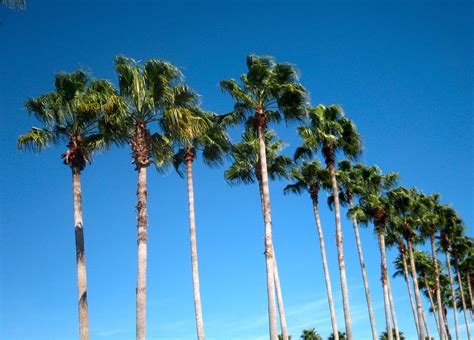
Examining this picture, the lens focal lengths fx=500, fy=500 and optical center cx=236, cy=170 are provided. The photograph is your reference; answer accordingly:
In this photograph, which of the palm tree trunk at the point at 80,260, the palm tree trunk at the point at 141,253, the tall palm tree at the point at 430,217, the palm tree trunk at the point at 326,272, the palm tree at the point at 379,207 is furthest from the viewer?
the tall palm tree at the point at 430,217

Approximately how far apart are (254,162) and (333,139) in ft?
17.4

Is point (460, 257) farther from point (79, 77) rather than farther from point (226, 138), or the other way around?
point (79, 77)

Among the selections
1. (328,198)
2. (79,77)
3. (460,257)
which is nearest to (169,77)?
(79,77)

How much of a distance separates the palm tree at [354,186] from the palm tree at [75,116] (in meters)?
21.7

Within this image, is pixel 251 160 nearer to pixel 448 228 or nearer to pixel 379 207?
pixel 379 207

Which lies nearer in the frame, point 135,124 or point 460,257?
point 135,124

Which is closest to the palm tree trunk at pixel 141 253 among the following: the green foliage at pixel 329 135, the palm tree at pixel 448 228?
the green foliage at pixel 329 135

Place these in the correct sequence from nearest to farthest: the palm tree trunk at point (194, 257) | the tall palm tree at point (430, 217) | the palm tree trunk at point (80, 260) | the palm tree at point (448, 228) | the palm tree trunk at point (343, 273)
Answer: the palm tree trunk at point (80, 260) < the palm tree trunk at point (194, 257) < the palm tree trunk at point (343, 273) < the tall palm tree at point (430, 217) < the palm tree at point (448, 228)

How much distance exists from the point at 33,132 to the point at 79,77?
3.12 meters

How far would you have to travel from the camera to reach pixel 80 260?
19.8 meters

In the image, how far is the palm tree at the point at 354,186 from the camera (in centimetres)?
3878

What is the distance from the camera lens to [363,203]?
40.7 m

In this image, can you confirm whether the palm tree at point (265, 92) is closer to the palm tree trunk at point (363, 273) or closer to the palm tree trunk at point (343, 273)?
the palm tree trunk at point (343, 273)

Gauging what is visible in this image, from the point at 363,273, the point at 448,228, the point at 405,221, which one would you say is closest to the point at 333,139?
the point at 363,273
